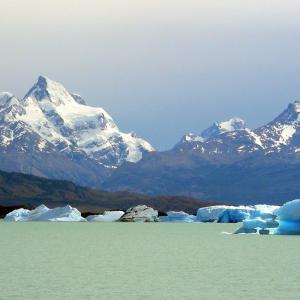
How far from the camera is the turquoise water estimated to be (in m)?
64.2

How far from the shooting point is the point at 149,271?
80.6 metres

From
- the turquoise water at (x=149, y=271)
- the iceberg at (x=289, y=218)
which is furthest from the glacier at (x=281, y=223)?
the turquoise water at (x=149, y=271)

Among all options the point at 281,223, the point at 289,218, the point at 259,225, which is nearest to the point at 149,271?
the point at 289,218

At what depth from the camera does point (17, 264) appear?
8606 cm

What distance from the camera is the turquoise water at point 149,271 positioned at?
64.2 metres

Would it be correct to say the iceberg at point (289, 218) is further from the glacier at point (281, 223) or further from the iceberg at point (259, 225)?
the iceberg at point (259, 225)

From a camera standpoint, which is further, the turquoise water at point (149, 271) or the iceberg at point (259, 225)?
the iceberg at point (259, 225)

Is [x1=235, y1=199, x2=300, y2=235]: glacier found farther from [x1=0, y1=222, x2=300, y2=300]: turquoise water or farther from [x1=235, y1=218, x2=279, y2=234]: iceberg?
[x1=0, y1=222, x2=300, y2=300]: turquoise water

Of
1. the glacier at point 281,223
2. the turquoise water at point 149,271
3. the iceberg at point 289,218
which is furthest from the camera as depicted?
the glacier at point 281,223

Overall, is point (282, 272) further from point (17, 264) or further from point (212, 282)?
point (17, 264)

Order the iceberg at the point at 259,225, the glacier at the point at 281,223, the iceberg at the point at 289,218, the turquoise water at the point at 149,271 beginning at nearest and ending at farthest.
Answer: the turquoise water at the point at 149,271 → the iceberg at the point at 289,218 → the glacier at the point at 281,223 → the iceberg at the point at 259,225

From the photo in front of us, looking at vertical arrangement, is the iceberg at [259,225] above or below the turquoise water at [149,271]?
above

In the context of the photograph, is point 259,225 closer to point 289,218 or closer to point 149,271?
point 289,218

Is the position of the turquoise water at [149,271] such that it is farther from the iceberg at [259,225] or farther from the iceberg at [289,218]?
the iceberg at [259,225]
